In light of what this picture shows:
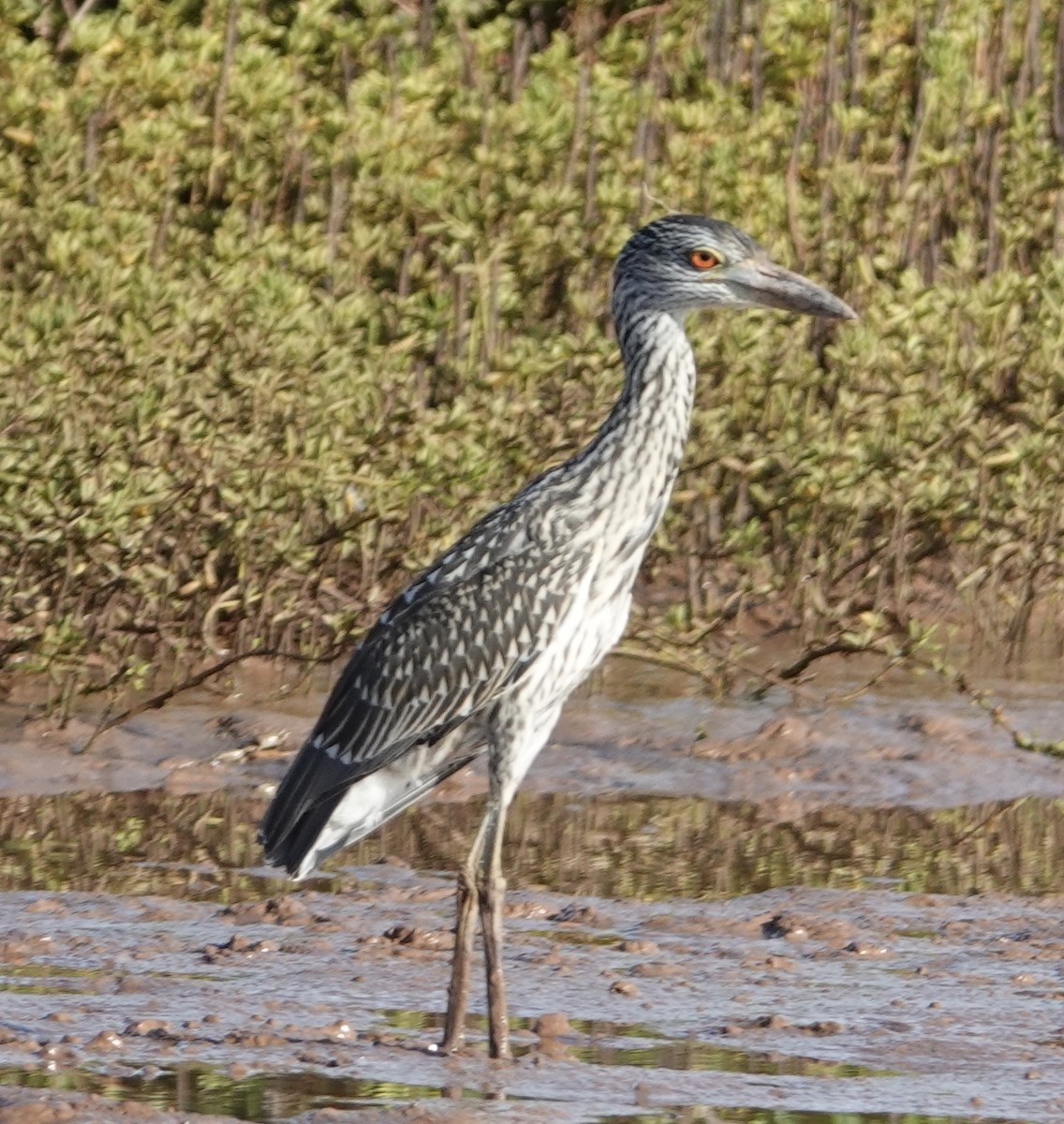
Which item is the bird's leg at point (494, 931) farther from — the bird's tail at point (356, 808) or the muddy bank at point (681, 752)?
the muddy bank at point (681, 752)

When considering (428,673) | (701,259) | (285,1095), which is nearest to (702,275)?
(701,259)

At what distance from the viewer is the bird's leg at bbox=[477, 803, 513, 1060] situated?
16.8ft

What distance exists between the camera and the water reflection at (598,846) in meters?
6.52

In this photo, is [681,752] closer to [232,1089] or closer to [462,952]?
[462,952]

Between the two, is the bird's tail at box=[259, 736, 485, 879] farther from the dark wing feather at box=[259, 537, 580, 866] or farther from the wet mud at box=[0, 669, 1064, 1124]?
the wet mud at box=[0, 669, 1064, 1124]

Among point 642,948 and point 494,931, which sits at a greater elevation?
point 494,931

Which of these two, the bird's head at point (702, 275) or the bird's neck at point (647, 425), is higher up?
the bird's head at point (702, 275)

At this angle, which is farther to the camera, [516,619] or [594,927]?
[594,927]

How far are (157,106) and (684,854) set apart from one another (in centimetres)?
476

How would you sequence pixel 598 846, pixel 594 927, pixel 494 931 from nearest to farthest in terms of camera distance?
pixel 494 931 → pixel 594 927 → pixel 598 846

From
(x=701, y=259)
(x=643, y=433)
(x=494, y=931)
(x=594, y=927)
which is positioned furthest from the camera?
(x=594, y=927)

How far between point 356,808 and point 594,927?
763 millimetres

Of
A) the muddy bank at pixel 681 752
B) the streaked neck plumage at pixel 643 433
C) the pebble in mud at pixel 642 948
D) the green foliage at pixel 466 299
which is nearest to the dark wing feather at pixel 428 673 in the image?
the streaked neck plumage at pixel 643 433

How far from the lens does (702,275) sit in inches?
227
